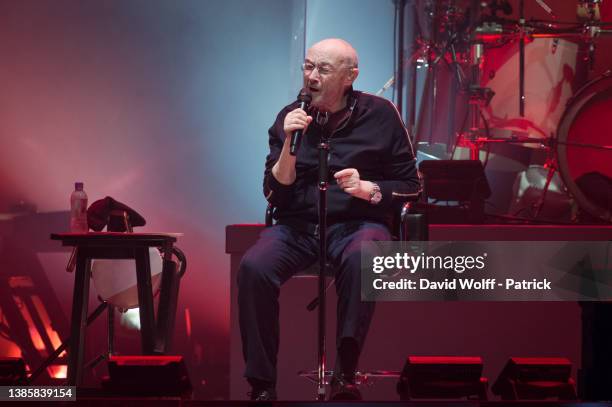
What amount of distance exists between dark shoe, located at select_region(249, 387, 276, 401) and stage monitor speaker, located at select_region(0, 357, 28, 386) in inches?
26.6

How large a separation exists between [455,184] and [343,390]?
Answer: 1787 mm

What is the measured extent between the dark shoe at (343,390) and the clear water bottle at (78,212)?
1.21 metres

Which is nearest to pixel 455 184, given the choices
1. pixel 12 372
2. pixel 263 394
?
pixel 263 394

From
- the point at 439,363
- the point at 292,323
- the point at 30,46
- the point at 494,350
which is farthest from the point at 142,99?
the point at 439,363

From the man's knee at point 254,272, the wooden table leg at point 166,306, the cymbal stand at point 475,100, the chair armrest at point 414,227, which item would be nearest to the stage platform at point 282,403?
the man's knee at point 254,272

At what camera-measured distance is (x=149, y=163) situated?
4148 mm

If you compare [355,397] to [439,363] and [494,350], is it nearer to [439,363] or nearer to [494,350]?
[439,363]

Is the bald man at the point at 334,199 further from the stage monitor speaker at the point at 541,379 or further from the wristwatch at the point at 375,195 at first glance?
the stage monitor speaker at the point at 541,379

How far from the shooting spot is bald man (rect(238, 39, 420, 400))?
7.81ft

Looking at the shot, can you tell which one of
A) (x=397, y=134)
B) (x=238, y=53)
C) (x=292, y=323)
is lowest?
(x=292, y=323)

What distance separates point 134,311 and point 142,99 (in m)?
1.15

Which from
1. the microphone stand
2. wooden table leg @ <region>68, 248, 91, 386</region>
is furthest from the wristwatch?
wooden table leg @ <region>68, 248, 91, 386</region>

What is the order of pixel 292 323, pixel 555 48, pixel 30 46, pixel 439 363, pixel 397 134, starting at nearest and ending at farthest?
pixel 439 363
pixel 397 134
pixel 292 323
pixel 30 46
pixel 555 48

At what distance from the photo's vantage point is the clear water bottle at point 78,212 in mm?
2963
